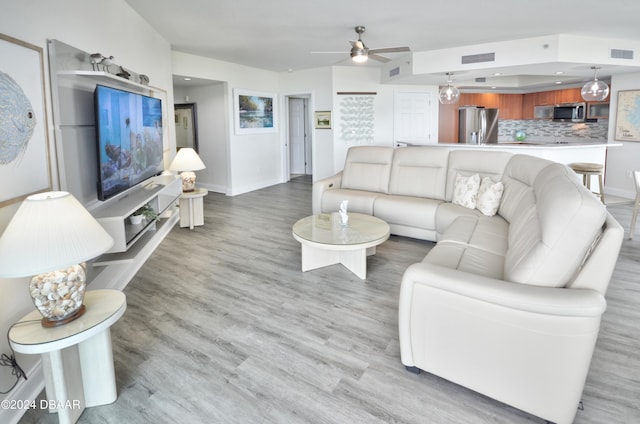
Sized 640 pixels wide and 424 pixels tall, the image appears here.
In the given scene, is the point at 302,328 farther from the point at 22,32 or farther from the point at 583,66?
the point at 583,66

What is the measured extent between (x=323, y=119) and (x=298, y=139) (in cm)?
259

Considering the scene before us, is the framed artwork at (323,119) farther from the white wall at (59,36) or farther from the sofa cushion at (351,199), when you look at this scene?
the white wall at (59,36)

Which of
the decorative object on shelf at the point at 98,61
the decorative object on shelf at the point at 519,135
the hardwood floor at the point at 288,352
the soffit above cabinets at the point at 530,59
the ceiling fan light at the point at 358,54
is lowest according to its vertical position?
the hardwood floor at the point at 288,352

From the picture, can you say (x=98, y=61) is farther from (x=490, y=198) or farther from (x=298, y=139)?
(x=298, y=139)

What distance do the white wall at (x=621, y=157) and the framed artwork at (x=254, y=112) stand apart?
6.32m

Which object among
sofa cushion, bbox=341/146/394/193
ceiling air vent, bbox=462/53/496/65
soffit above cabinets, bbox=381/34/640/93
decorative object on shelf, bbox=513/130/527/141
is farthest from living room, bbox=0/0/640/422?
decorative object on shelf, bbox=513/130/527/141

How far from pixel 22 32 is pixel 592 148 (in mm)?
6756

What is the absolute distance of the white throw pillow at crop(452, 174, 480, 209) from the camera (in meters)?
4.02

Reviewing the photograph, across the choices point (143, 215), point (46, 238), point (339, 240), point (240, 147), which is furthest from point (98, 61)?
point (240, 147)

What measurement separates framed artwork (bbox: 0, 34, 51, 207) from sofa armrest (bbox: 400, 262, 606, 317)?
6.63 ft

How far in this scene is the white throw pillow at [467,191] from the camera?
402 cm

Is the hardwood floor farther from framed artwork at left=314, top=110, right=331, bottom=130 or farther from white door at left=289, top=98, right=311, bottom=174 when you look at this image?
white door at left=289, top=98, right=311, bottom=174

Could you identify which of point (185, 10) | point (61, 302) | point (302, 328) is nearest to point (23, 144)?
point (61, 302)

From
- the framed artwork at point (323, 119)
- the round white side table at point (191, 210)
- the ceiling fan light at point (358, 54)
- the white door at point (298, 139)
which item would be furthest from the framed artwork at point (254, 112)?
the ceiling fan light at point (358, 54)
